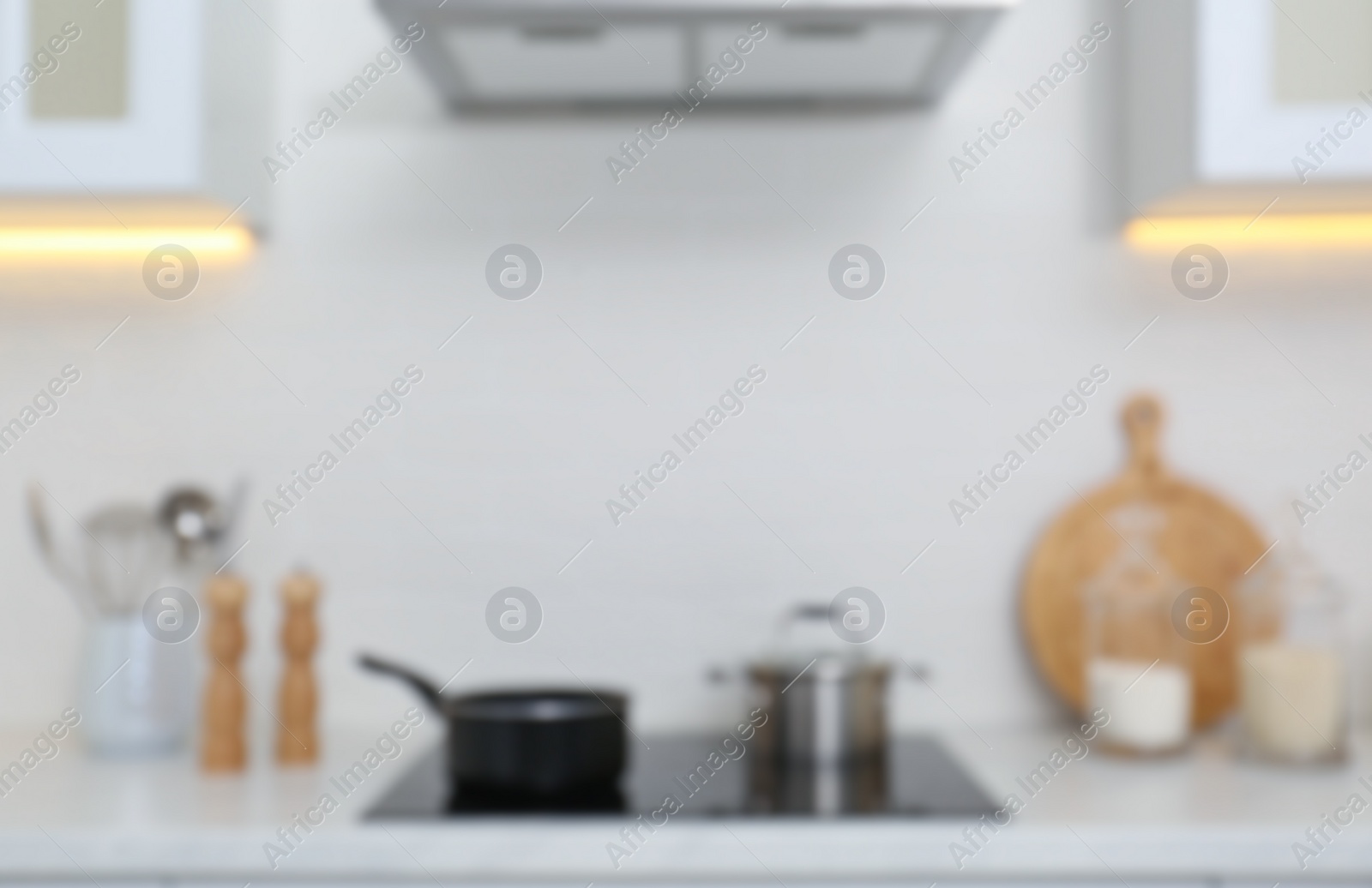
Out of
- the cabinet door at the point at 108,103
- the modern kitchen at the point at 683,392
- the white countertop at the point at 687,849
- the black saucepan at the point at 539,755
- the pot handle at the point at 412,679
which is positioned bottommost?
the white countertop at the point at 687,849

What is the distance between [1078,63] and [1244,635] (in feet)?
2.52

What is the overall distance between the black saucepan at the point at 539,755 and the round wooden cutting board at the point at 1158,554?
612 mm

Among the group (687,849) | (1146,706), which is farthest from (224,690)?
(1146,706)

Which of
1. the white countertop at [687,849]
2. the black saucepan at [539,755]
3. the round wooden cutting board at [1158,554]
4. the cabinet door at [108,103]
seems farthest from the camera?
the round wooden cutting board at [1158,554]

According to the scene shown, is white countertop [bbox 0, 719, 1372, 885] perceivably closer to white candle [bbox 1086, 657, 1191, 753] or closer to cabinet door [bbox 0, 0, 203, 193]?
white candle [bbox 1086, 657, 1191, 753]

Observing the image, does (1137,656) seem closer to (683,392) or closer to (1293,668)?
(1293,668)

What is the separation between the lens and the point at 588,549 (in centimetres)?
160

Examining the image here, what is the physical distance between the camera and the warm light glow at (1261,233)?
1597 mm

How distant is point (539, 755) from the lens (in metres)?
1.21

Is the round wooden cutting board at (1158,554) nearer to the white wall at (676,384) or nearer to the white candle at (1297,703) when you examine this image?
the white wall at (676,384)

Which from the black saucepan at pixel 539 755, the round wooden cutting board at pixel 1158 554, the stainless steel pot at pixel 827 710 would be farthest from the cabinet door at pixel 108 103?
the round wooden cutting board at pixel 1158 554

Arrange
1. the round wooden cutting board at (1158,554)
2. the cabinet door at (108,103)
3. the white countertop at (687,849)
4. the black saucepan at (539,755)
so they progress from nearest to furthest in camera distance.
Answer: the white countertop at (687,849), the black saucepan at (539,755), the cabinet door at (108,103), the round wooden cutting board at (1158,554)

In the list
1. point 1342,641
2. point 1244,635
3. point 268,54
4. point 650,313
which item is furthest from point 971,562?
point 268,54

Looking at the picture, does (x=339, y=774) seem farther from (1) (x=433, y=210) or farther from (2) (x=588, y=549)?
(1) (x=433, y=210)
